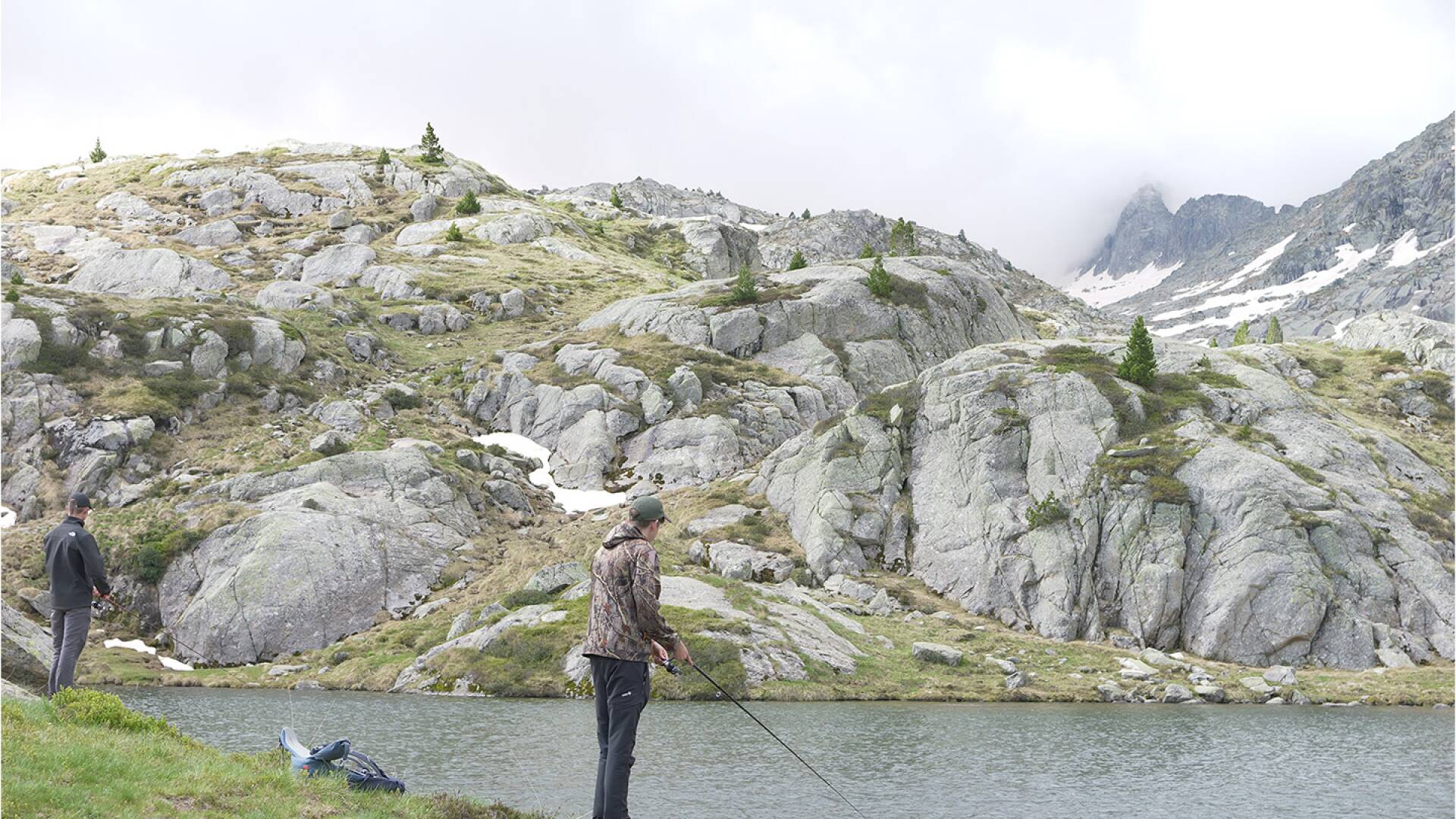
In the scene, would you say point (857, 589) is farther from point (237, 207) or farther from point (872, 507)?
point (237, 207)

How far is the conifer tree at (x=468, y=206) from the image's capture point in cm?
14212

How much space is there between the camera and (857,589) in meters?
52.5

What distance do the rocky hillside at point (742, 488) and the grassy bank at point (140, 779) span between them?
981 centimetres

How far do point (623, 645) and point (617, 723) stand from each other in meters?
1.03

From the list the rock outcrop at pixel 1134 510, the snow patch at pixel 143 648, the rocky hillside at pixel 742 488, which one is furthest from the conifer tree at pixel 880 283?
the snow patch at pixel 143 648

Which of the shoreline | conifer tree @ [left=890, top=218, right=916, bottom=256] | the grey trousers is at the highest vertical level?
conifer tree @ [left=890, top=218, right=916, bottom=256]

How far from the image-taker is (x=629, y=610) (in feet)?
38.5

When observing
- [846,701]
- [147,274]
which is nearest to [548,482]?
[846,701]

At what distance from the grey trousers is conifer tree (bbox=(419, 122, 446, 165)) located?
16394cm

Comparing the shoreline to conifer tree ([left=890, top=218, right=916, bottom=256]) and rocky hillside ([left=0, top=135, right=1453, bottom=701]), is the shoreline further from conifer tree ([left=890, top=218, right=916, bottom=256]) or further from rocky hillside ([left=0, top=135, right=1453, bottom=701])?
conifer tree ([left=890, top=218, right=916, bottom=256])

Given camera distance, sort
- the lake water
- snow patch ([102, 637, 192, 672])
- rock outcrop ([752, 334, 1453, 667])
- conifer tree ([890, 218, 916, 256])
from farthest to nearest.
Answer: conifer tree ([890, 218, 916, 256]) < rock outcrop ([752, 334, 1453, 667]) < snow patch ([102, 637, 192, 672]) < the lake water

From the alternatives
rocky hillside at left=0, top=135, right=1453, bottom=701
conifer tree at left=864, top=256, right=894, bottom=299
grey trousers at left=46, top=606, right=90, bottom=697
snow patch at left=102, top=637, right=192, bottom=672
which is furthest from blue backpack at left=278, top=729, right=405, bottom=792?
conifer tree at left=864, top=256, right=894, bottom=299

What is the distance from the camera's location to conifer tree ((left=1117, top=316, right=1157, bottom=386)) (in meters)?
65.2

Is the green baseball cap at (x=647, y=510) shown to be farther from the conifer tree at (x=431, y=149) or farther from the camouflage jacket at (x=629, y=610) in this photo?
the conifer tree at (x=431, y=149)
